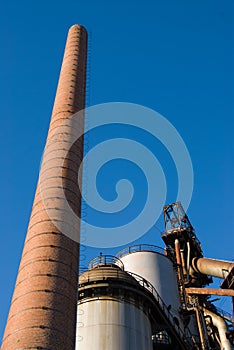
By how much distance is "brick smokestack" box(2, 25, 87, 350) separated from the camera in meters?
10.9

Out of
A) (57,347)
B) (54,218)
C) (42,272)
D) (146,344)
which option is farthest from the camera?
(146,344)

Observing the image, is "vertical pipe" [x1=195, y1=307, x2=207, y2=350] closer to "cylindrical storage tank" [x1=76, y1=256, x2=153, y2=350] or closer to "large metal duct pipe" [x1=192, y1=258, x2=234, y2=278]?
"large metal duct pipe" [x1=192, y1=258, x2=234, y2=278]

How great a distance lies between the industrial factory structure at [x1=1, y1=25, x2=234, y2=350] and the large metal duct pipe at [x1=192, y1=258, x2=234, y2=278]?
0.22ft

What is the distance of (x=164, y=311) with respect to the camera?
19.5 m

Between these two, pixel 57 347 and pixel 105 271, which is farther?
pixel 105 271

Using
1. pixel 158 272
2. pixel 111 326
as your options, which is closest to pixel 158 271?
pixel 158 272

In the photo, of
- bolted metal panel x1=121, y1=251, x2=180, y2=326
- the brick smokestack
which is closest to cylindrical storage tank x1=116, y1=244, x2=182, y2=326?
bolted metal panel x1=121, y1=251, x2=180, y2=326

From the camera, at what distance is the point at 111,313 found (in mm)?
16469

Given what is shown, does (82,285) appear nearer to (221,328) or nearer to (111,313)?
(111,313)

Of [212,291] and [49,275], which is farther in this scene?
[212,291]

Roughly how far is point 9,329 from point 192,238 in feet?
63.5

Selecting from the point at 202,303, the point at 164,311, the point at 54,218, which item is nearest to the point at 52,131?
the point at 54,218

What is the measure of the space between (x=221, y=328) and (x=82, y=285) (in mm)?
11336

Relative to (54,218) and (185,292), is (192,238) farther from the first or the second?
(54,218)
